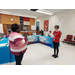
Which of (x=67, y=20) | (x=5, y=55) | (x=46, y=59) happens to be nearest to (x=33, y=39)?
(x=46, y=59)

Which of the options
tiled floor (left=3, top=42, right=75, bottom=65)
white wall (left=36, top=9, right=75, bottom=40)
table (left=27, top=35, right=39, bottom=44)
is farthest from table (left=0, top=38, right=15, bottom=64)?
white wall (left=36, top=9, right=75, bottom=40)

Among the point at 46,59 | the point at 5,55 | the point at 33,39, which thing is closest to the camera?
the point at 5,55

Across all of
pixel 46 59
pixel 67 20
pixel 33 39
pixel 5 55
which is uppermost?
pixel 67 20

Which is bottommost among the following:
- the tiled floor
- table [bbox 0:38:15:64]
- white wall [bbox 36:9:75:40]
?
the tiled floor

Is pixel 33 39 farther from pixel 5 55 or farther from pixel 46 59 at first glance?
pixel 5 55

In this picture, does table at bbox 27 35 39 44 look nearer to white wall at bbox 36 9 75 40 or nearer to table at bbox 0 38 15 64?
table at bbox 0 38 15 64

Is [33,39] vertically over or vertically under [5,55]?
over

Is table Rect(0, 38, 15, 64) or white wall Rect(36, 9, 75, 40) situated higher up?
white wall Rect(36, 9, 75, 40)

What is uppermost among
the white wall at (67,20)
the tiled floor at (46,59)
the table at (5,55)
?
the white wall at (67,20)

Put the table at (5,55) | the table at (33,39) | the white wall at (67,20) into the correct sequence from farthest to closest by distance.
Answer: the white wall at (67,20) → the table at (33,39) → the table at (5,55)

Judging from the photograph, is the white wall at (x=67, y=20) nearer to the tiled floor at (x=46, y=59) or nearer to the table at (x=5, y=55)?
the tiled floor at (x=46, y=59)

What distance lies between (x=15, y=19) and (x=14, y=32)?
6.97 metres

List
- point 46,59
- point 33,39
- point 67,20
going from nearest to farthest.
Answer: point 46,59, point 33,39, point 67,20

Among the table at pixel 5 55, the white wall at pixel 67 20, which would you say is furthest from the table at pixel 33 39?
the white wall at pixel 67 20
